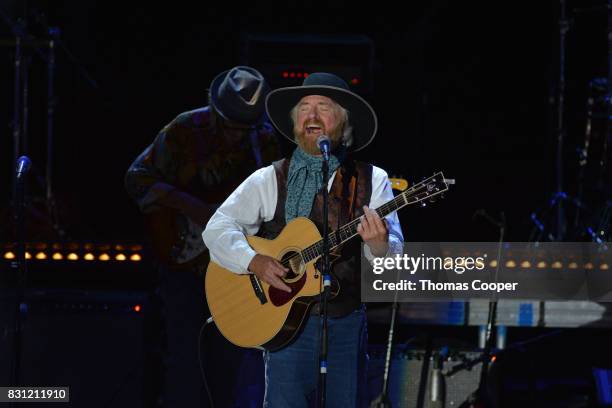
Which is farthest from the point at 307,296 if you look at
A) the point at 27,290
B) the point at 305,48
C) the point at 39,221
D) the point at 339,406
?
the point at 39,221

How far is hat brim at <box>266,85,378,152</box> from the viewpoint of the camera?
14.6 feet

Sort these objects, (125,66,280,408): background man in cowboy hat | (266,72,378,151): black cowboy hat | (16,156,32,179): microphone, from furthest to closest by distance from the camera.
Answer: (125,66,280,408): background man in cowboy hat
(16,156,32,179): microphone
(266,72,378,151): black cowboy hat

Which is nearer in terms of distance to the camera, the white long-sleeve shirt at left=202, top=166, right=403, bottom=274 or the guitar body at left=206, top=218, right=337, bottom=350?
the guitar body at left=206, top=218, right=337, bottom=350

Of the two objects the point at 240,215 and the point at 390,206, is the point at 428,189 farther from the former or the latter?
the point at 240,215

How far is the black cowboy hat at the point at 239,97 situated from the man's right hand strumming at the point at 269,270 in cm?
143

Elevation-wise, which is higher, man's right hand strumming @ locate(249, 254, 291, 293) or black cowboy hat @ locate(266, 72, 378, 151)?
black cowboy hat @ locate(266, 72, 378, 151)

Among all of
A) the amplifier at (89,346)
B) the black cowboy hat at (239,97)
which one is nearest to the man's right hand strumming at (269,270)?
the black cowboy hat at (239,97)

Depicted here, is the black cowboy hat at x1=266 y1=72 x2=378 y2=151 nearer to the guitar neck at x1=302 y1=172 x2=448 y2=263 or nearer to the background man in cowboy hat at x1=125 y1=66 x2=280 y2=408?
the guitar neck at x1=302 y1=172 x2=448 y2=263

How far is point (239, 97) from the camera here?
543cm

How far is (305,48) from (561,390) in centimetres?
325

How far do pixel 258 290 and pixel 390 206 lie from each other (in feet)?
2.53

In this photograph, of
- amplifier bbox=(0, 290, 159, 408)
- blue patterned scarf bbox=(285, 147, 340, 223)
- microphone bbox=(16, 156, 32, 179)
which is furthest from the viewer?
amplifier bbox=(0, 290, 159, 408)

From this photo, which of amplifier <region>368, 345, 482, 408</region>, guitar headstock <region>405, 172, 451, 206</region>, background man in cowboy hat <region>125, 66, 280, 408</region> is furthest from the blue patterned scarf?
amplifier <region>368, 345, 482, 408</region>

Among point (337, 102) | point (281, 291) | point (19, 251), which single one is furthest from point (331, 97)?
point (19, 251)
